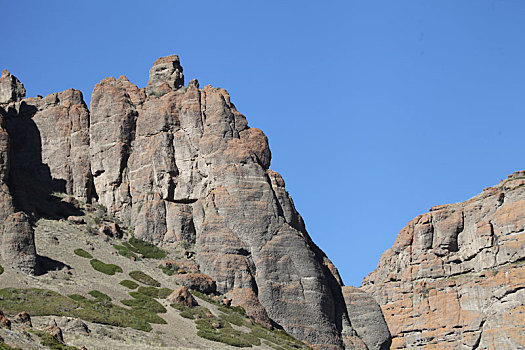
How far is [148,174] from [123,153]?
6215 mm

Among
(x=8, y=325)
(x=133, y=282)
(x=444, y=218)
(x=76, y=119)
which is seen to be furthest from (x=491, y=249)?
(x=8, y=325)

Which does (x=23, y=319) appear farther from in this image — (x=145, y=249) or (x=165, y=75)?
(x=165, y=75)

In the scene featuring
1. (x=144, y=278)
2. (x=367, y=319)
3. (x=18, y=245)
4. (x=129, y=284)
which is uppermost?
(x=18, y=245)

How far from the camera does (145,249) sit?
110 m

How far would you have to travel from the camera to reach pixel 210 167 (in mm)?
115750

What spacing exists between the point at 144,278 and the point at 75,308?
19.0 m

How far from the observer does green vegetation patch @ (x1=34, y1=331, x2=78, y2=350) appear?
58.8 metres

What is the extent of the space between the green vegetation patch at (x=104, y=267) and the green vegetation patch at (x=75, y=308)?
1046 cm

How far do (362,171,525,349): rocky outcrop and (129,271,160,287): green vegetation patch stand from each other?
35336 millimetres

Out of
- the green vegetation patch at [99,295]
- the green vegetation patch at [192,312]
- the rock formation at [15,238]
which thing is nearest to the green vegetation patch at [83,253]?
the rock formation at [15,238]

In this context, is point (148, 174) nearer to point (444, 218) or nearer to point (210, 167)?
point (210, 167)

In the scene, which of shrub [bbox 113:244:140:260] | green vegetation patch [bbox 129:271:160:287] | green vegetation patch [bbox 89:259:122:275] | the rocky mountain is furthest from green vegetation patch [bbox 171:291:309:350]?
shrub [bbox 113:244:140:260]

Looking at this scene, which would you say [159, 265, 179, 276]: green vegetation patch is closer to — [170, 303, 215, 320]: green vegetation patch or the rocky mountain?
the rocky mountain

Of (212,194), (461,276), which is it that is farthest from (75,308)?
(461,276)
